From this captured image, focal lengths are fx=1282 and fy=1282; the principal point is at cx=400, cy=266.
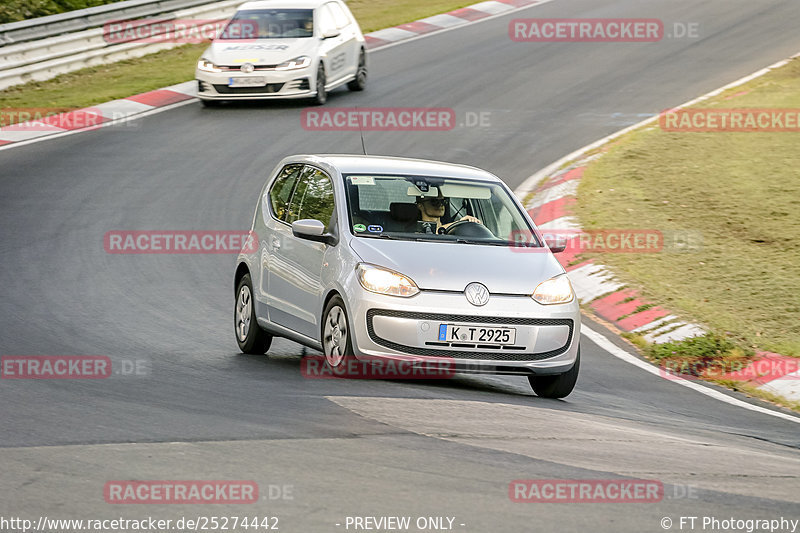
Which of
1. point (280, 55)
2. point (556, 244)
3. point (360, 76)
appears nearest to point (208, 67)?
point (280, 55)

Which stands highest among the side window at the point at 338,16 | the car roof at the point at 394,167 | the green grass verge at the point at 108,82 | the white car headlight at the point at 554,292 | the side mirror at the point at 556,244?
the car roof at the point at 394,167

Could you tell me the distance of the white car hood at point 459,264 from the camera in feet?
28.7

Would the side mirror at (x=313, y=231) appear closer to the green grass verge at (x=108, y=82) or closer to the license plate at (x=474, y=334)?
the license plate at (x=474, y=334)

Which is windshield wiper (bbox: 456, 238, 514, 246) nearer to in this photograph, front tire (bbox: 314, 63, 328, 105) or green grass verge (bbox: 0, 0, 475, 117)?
front tire (bbox: 314, 63, 328, 105)

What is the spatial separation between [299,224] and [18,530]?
448 centimetres

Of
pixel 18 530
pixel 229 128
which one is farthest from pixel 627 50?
pixel 18 530

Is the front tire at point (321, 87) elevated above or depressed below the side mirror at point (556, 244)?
below

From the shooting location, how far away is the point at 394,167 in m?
9.95

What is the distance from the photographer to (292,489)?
227 inches

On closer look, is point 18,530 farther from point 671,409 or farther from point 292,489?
point 671,409

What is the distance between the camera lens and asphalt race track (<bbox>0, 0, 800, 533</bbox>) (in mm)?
5750

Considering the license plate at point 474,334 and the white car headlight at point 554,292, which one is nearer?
the license plate at point 474,334

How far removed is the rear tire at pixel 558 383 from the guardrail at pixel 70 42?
1665 centimetres

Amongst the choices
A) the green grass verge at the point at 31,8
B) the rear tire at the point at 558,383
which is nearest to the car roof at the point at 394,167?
the rear tire at the point at 558,383
